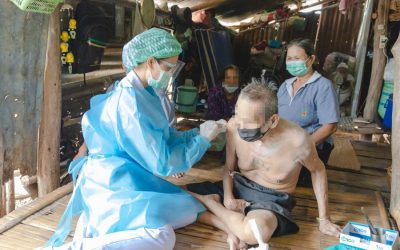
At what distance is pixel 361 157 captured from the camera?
439 cm

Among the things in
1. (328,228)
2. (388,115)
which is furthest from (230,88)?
(388,115)

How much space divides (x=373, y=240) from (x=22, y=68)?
2853 mm

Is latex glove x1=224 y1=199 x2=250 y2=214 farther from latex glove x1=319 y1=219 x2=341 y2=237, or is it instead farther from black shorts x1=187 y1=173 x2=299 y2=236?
latex glove x1=319 y1=219 x2=341 y2=237

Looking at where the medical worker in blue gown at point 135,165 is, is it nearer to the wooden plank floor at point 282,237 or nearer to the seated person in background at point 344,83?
the wooden plank floor at point 282,237

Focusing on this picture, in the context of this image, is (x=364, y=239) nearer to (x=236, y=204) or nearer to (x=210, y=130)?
(x=236, y=204)

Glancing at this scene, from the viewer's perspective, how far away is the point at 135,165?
2.26m

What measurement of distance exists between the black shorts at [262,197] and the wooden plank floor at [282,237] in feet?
0.37

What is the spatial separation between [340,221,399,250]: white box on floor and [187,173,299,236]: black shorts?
410 mm

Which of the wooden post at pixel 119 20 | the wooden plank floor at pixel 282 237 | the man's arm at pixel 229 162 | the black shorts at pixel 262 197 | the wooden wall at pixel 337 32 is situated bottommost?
the wooden plank floor at pixel 282 237

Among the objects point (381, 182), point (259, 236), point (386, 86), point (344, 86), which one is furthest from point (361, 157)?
point (259, 236)

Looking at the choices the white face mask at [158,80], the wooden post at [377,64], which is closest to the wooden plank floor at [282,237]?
the white face mask at [158,80]

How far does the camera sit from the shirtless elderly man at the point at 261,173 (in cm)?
220

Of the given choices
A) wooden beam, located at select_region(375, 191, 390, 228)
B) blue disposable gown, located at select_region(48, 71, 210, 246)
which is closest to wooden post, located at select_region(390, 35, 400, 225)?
wooden beam, located at select_region(375, 191, 390, 228)

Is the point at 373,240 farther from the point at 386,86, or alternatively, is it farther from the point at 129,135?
the point at 386,86
